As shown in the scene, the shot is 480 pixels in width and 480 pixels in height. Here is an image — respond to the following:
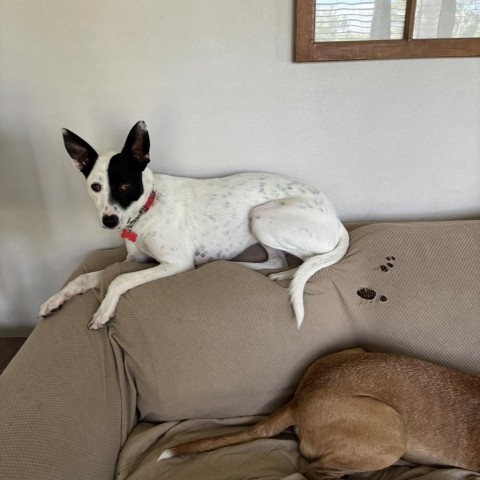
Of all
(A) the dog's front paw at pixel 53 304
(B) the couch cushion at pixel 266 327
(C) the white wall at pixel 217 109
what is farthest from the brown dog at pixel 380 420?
(C) the white wall at pixel 217 109

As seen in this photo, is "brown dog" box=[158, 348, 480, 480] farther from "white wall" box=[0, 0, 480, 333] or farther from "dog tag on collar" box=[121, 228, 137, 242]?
"white wall" box=[0, 0, 480, 333]

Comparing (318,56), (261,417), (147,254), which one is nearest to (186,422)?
(261,417)

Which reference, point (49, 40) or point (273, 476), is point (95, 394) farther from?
point (49, 40)

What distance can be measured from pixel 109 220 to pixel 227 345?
67 cm

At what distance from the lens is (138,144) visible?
1661 mm

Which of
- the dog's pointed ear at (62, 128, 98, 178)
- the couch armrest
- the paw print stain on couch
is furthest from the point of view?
the couch armrest

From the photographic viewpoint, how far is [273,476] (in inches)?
55.6

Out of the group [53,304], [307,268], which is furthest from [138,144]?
[307,268]

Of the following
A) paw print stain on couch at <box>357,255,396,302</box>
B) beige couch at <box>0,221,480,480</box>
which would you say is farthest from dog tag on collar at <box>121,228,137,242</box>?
paw print stain on couch at <box>357,255,396,302</box>

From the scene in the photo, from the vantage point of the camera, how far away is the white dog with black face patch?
166 cm

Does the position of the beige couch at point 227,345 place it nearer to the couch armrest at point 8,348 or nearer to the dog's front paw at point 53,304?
the dog's front paw at point 53,304

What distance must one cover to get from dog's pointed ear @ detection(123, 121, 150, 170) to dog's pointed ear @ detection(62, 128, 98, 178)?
138mm

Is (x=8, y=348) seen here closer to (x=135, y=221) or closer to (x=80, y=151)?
(x=135, y=221)

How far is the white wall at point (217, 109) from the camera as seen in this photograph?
1.81 metres
